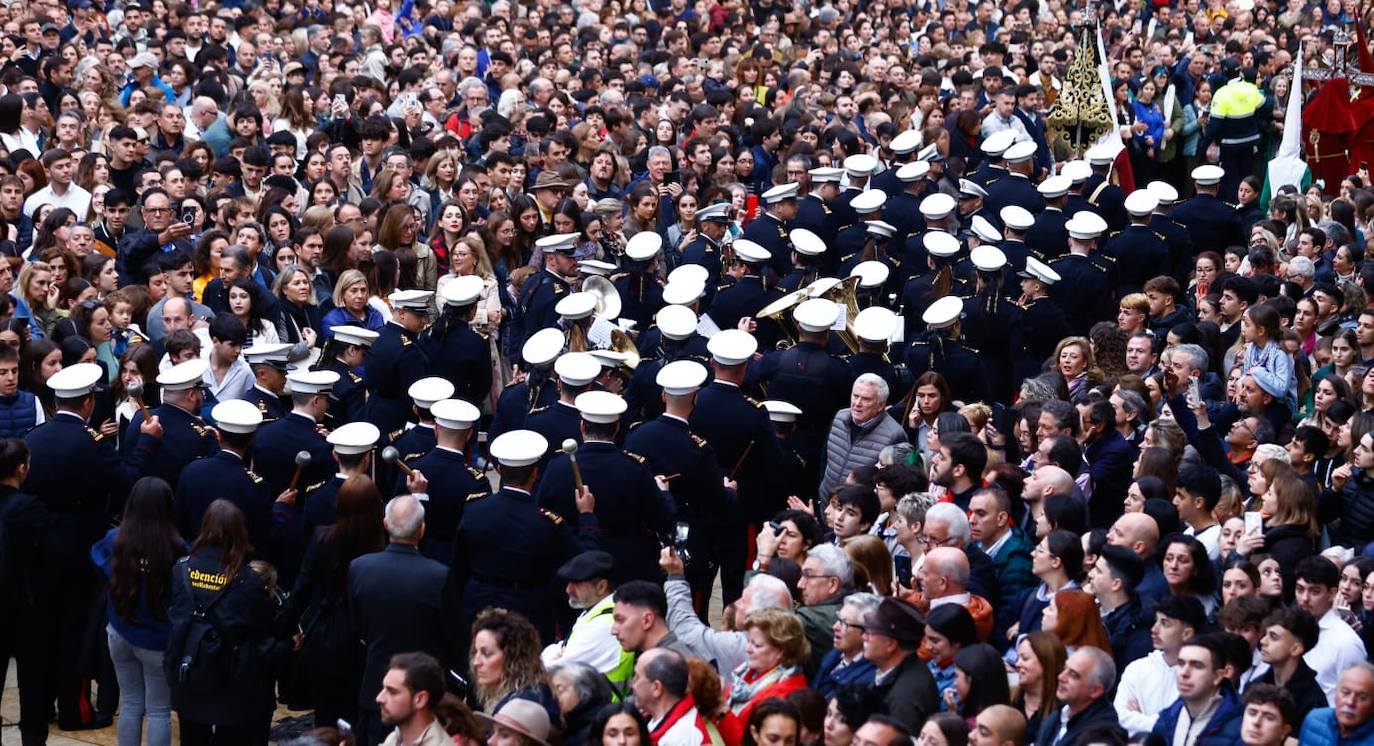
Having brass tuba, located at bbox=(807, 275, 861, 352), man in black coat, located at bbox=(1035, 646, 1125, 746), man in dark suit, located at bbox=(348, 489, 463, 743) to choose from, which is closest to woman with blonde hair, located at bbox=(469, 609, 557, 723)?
man in dark suit, located at bbox=(348, 489, 463, 743)

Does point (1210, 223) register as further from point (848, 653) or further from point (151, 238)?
point (848, 653)

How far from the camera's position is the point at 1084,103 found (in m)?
17.1

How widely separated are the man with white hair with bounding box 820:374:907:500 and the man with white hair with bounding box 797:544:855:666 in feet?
7.13

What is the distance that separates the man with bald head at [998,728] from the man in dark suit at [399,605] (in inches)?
96.7

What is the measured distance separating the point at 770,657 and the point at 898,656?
1.52ft

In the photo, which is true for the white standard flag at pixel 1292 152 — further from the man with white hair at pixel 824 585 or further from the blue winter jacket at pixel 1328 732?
the blue winter jacket at pixel 1328 732

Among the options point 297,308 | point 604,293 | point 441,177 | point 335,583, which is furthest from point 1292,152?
point 335,583

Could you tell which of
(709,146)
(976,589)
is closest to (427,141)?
(709,146)

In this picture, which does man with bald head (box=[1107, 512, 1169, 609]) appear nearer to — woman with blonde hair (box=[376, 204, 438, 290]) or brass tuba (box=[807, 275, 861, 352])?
brass tuba (box=[807, 275, 861, 352])

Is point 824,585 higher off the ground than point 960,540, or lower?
higher

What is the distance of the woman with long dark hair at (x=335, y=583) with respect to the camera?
8.21 m

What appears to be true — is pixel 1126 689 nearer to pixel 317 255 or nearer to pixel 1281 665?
pixel 1281 665

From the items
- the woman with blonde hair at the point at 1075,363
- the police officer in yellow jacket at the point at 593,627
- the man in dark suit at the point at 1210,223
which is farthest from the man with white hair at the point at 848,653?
the man in dark suit at the point at 1210,223

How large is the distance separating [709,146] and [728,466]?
21.5ft
